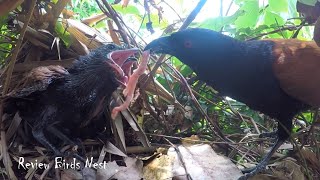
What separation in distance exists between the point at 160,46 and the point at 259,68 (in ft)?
1.47

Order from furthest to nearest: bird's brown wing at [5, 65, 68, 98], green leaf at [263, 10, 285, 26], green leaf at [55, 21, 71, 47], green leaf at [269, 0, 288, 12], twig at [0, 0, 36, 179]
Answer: green leaf at [55, 21, 71, 47] → green leaf at [263, 10, 285, 26] → bird's brown wing at [5, 65, 68, 98] → green leaf at [269, 0, 288, 12] → twig at [0, 0, 36, 179]

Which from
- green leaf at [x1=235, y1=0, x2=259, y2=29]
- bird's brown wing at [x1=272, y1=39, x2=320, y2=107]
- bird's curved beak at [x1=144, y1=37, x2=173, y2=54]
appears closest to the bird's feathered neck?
bird's curved beak at [x1=144, y1=37, x2=173, y2=54]

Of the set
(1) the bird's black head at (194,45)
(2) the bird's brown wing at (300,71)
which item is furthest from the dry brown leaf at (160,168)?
(2) the bird's brown wing at (300,71)

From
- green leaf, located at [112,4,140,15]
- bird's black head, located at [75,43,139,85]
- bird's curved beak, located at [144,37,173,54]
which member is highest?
green leaf, located at [112,4,140,15]

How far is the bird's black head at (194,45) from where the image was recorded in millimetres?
1714

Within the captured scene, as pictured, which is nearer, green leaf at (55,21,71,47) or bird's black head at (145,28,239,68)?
bird's black head at (145,28,239,68)

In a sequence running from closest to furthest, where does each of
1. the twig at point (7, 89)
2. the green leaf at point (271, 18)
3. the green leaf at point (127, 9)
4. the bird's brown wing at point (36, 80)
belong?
the twig at point (7, 89)
the bird's brown wing at point (36, 80)
the green leaf at point (271, 18)
the green leaf at point (127, 9)

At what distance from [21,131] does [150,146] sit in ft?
1.73

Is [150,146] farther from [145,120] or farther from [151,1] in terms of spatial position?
[151,1]

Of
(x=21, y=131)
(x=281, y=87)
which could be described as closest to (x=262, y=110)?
(x=281, y=87)

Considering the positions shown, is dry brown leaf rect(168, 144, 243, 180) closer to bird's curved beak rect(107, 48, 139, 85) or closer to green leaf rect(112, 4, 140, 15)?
bird's curved beak rect(107, 48, 139, 85)

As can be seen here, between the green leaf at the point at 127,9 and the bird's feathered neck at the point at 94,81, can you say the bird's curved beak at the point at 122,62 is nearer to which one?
the bird's feathered neck at the point at 94,81

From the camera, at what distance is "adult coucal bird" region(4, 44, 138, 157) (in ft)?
5.23

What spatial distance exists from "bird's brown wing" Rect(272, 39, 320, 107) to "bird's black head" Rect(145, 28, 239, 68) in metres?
0.24
